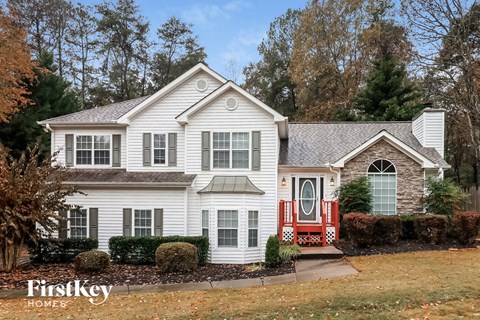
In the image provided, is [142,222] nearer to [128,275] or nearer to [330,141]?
[128,275]

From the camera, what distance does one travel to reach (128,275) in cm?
1191

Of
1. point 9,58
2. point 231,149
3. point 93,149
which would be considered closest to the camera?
point 231,149

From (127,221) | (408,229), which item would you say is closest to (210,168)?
(127,221)

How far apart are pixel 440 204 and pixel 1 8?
814 inches

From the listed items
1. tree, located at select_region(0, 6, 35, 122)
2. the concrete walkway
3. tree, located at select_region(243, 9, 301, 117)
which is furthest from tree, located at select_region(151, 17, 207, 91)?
the concrete walkway

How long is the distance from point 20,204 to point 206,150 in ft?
21.3

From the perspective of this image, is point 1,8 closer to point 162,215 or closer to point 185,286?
point 162,215

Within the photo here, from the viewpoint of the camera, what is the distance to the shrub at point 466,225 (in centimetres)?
1372

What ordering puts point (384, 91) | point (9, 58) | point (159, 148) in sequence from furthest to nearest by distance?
point (384, 91) → point (9, 58) → point (159, 148)

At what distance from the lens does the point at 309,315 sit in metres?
7.20

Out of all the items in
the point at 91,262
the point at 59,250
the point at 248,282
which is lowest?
the point at 248,282

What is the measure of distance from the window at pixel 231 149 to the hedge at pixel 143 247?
3.11 m

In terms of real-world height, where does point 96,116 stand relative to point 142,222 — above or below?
above

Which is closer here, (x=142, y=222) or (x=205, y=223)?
(x=205, y=223)
